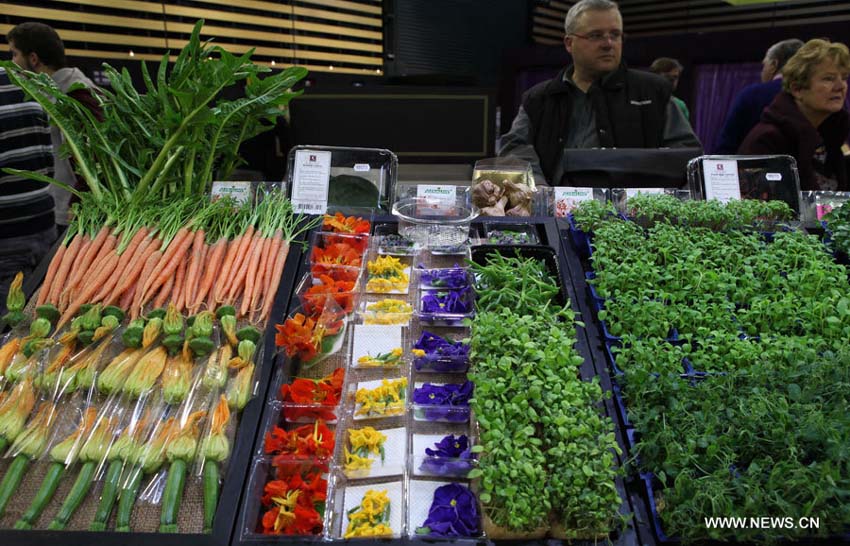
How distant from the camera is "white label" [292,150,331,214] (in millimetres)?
2418

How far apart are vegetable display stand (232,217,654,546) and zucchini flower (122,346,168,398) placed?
0.32 m

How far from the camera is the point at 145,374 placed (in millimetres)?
1557

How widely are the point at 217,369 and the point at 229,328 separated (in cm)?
17

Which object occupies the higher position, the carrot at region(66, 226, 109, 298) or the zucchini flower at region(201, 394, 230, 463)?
the carrot at region(66, 226, 109, 298)

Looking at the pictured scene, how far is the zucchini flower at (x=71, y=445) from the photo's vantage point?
4.53 feet

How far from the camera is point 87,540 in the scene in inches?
46.4

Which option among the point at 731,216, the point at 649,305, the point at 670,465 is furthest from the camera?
the point at 731,216

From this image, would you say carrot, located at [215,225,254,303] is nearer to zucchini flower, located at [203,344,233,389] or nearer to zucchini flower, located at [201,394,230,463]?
zucchini flower, located at [203,344,233,389]

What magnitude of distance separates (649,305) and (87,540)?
1521 mm

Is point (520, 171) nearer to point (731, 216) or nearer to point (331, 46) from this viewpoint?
point (731, 216)

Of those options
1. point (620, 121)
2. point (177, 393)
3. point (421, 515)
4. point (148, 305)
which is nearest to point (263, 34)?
point (620, 121)

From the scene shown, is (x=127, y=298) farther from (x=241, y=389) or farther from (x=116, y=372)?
(x=241, y=389)

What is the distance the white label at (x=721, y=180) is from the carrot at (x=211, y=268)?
2016 mm

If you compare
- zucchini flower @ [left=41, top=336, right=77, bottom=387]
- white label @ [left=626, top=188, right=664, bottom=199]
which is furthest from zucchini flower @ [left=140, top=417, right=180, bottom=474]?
white label @ [left=626, top=188, right=664, bottom=199]
